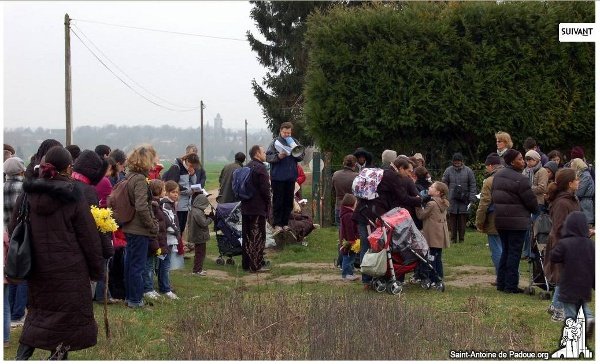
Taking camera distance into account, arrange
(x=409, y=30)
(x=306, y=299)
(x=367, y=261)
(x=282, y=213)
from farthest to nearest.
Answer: (x=409, y=30), (x=282, y=213), (x=367, y=261), (x=306, y=299)

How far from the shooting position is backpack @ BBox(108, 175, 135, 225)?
1043 cm

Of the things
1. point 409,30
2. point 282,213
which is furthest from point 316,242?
point 409,30

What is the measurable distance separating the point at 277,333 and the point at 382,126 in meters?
13.0

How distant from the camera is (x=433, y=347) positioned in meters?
8.49

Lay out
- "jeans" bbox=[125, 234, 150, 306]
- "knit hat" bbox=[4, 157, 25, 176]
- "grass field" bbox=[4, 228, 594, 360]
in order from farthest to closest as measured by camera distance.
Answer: "jeans" bbox=[125, 234, 150, 306]
"knit hat" bbox=[4, 157, 25, 176]
"grass field" bbox=[4, 228, 594, 360]

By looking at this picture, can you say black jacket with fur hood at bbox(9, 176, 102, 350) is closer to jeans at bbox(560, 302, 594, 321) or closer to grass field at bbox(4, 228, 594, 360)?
grass field at bbox(4, 228, 594, 360)

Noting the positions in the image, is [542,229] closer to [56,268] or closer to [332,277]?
[332,277]

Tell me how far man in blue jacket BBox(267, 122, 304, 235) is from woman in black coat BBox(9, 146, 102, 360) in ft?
27.3

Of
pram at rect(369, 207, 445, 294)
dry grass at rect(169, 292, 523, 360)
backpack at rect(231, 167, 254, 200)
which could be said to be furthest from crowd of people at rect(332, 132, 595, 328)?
backpack at rect(231, 167, 254, 200)

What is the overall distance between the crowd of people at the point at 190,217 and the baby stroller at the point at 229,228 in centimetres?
55

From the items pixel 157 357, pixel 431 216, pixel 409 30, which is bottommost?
pixel 157 357

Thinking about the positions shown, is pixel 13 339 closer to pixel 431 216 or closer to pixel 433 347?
pixel 433 347

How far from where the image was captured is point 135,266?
1075 cm

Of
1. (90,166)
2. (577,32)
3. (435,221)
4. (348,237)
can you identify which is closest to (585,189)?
(435,221)
